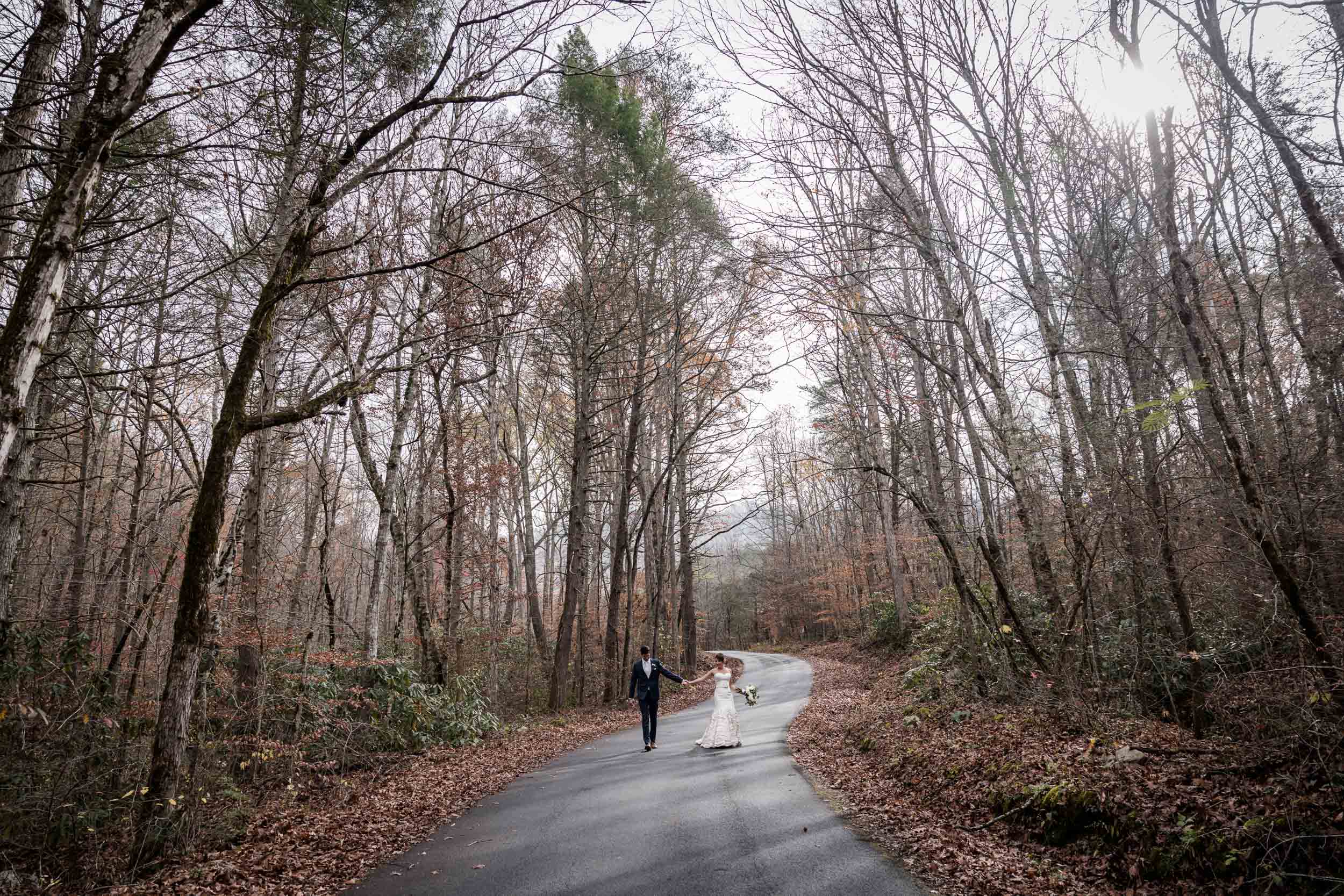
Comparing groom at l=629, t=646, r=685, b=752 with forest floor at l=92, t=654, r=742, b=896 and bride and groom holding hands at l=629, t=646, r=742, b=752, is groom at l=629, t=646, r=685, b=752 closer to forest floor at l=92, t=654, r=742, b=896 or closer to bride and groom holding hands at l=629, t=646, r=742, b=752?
bride and groom holding hands at l=629, t=646, r=742, b=752

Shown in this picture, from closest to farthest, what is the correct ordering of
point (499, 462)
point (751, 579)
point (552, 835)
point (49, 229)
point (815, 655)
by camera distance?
point (49, 229), point (552, 835), point (499, 462), point (815, 655), point (751, 579)

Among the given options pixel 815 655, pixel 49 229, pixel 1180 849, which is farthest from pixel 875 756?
pixel 815 655

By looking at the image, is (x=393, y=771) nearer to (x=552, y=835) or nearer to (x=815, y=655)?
(x=552, y=835)

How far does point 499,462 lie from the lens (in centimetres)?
1638

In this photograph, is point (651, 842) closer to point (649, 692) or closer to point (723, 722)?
point (649, 692)

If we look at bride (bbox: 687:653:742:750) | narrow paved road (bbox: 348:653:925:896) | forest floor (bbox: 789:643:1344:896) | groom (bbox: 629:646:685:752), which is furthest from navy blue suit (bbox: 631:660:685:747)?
forest floor (bbox: 789:643:1344:896)

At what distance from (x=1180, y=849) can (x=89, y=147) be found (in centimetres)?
864

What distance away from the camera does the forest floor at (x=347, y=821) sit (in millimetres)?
5062

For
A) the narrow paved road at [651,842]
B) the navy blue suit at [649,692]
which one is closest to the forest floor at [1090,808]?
the narrow paved road at [651,842]

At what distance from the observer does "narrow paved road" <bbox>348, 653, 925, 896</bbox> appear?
15.4 ft

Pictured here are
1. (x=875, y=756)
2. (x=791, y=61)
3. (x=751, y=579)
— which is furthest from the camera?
(x=751, y=579)

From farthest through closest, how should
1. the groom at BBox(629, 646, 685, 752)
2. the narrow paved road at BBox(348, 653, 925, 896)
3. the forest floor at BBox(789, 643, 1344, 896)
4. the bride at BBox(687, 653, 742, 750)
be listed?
the bride at BBox(687, 653, 742, 750) < the groom at BBox(629, 646, 685, 752) < the narrow paved road at BBox(348, 653, 925, 896) < the forest floor at BBox(789, 643, 1344, 896)

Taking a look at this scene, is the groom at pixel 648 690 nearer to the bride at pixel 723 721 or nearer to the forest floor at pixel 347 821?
the bride at pixel 723 721

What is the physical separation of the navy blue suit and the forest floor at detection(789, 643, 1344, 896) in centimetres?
334
